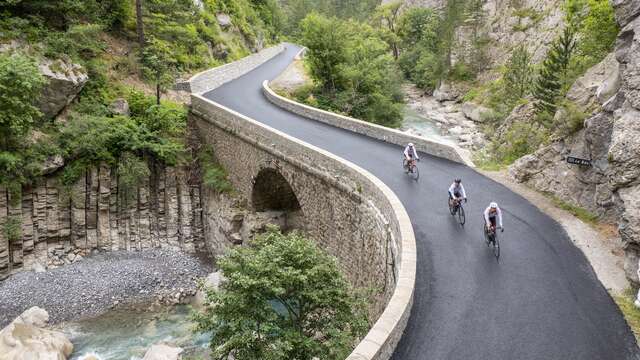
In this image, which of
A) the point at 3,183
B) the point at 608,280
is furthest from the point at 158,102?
the point at 608,280

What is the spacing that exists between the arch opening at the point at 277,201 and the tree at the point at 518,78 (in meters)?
23.1

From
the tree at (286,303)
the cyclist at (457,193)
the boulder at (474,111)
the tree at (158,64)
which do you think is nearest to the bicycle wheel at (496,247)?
the cyclist at (457,193)

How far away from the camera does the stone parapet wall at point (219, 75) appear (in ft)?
99.2

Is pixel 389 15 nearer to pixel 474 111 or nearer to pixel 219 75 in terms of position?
pixel 474 111

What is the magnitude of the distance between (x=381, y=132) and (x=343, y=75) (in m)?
11.7

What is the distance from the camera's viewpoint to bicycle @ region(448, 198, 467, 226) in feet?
46.4

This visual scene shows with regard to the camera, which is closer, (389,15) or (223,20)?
(223,20)

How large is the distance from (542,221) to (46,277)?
1922 centimetres

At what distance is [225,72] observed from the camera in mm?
36219

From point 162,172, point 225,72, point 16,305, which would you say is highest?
point 225,72

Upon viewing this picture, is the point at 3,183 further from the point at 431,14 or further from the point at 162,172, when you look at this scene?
the point at 431,14

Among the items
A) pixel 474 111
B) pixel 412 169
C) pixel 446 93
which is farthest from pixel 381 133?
pixel 446 93

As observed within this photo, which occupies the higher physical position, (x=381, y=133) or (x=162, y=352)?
(x=381, y=133)

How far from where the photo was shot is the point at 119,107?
2442cm
